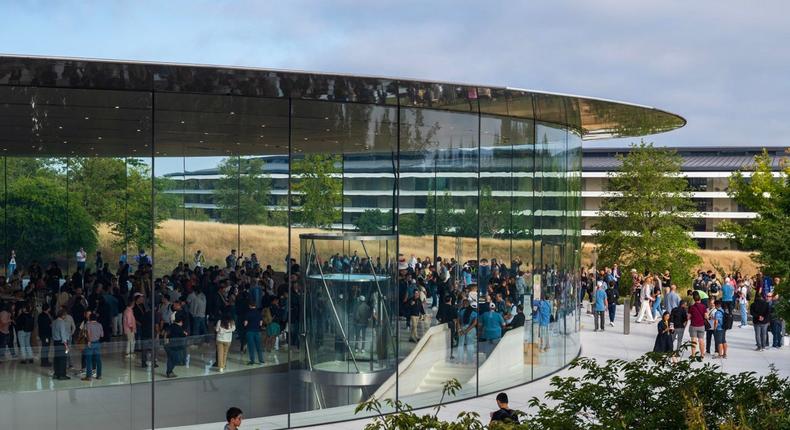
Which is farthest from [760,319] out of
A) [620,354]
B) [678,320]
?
[620,354]

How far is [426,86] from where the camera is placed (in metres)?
16.6

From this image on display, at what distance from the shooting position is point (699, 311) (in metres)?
23.9

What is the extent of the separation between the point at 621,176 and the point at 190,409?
45.8 meters

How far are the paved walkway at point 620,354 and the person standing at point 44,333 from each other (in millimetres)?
4417

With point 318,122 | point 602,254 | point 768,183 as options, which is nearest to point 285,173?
point 318,122

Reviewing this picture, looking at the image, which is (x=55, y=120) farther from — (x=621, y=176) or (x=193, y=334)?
(x=621, y=176)

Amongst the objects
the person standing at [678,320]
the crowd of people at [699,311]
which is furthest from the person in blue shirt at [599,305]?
the person standing at [678,320]

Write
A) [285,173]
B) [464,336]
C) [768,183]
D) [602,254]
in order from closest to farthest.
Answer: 1. [285,173]
2. [464,336]
3. [768,183]
4. [602,254]

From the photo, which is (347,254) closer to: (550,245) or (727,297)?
(550,245)

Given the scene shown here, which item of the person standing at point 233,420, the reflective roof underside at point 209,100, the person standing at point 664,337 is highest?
the reflective roof underside at point 209,100

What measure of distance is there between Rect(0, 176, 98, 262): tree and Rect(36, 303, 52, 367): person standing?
12433 mm

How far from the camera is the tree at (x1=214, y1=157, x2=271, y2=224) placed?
57.0ft

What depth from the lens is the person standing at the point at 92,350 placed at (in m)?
15.8

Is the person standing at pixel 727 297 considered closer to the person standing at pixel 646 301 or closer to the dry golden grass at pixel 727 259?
the person standing at pixel 646 301
